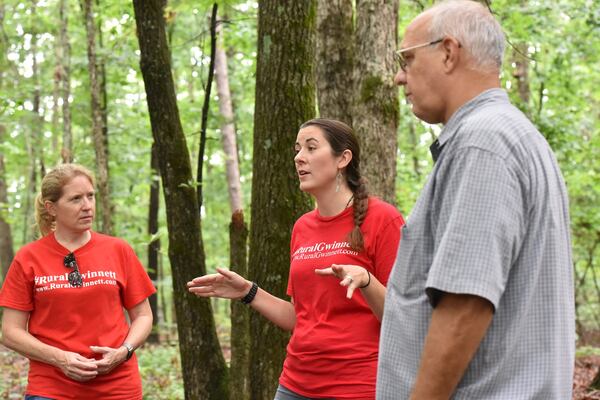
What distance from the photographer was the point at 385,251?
12.8 feet

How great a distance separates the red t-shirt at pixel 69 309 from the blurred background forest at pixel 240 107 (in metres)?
1.31

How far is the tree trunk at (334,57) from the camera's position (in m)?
8.50

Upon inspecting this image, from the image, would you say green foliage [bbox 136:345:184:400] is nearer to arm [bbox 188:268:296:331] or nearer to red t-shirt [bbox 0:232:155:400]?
red t-shirt [bbox 0:232:155:400]

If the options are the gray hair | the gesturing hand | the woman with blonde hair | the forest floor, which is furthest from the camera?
the forest floor

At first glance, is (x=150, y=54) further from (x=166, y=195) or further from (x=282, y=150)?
(x=282, y=150)

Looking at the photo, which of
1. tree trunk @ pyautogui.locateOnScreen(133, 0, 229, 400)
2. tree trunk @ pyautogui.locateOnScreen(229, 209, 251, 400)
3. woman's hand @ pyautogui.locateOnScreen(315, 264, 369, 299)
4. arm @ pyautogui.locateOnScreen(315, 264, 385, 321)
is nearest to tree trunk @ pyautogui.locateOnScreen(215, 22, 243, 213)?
tree trunk @ pyautogui.locateOnScreen(229, 209, 251, 400)

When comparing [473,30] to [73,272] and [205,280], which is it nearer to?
[205,280]

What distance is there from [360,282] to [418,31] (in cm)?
125

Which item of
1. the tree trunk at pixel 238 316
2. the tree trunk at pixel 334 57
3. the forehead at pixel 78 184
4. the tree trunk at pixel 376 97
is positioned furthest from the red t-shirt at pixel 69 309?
the tree trunk at pixel 334 57

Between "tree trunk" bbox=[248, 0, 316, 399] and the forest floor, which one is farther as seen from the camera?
the forest floor

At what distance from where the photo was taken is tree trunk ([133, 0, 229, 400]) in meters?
6.78

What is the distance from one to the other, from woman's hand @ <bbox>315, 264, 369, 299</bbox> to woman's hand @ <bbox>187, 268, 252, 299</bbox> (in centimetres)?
92

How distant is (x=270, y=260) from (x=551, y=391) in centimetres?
371

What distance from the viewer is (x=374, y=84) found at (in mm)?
7750
